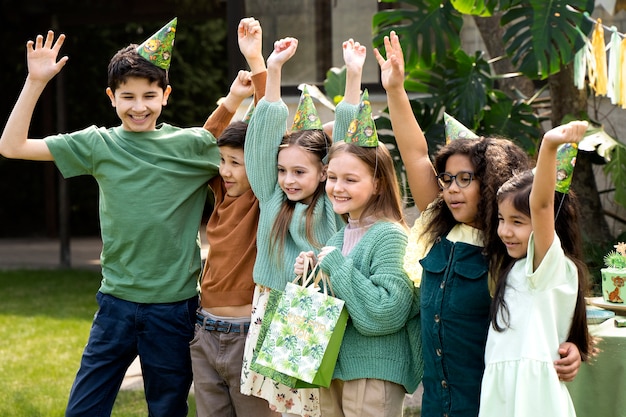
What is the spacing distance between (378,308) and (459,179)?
1.47 ft

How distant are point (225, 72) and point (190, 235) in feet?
35.3

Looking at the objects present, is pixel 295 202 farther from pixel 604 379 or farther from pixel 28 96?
pixel 604 379

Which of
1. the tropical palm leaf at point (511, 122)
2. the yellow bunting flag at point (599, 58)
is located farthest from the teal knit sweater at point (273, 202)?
the tropical palm leaf at point (511, 122)

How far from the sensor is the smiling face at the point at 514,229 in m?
2.56

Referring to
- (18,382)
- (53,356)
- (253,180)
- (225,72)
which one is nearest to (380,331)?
(253,180)

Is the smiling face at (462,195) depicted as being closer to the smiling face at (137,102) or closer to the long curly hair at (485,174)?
the long curly hair at (485,174)

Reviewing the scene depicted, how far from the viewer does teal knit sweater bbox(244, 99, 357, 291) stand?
304cm

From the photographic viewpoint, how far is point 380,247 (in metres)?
2.86

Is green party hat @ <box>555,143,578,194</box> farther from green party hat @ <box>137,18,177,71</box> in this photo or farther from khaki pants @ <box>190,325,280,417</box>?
green party hat @ <box>137,18,177,71</box>

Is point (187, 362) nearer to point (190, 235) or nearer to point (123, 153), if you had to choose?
point (190, 235)

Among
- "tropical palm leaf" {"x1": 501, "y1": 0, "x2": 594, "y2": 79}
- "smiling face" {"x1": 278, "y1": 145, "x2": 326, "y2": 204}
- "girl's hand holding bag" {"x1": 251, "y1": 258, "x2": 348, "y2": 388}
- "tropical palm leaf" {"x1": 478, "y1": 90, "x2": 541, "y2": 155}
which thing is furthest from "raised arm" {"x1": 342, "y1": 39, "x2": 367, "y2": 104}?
"tropical palm leaf" {"x1": 478, "y1": 90, "x2": 541, "y2": 155}

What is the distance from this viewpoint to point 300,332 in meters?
2.80

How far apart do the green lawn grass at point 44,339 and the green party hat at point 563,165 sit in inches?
103

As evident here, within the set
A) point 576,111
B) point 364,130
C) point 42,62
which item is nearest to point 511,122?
point 576,111
